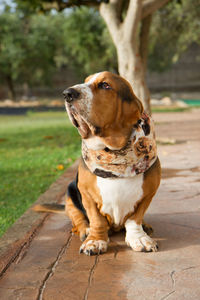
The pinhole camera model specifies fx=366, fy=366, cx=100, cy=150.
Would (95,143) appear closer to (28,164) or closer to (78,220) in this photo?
(78,220)

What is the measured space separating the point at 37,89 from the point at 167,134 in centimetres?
3417

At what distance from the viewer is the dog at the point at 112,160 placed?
2.32 m

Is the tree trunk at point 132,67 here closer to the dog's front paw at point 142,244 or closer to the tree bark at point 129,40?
the tree bark at point 129,40

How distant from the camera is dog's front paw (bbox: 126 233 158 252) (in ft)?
8.61

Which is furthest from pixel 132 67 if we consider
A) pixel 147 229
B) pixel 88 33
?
pixel 88 33

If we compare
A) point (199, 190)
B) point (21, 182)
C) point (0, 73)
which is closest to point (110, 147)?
point (199, 190)

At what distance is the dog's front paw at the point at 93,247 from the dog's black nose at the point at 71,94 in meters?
1.06

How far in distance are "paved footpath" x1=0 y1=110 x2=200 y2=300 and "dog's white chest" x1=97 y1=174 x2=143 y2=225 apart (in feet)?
1.08

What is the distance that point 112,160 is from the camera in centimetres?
253

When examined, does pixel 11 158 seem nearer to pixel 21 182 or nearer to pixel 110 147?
pixel 21 182

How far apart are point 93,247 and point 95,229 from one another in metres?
0.15

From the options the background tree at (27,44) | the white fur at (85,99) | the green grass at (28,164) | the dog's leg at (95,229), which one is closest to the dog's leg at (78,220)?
the dog's leg at (95,229)

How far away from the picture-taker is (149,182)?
266 centimetres

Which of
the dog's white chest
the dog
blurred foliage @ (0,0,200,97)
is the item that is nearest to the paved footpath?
the dog
